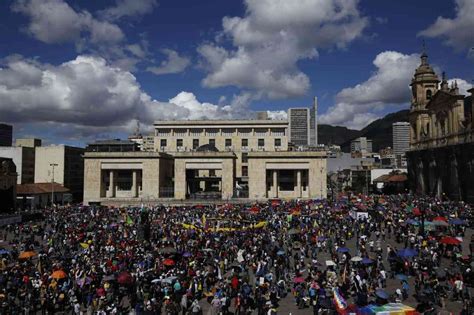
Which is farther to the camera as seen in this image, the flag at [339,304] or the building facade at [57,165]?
the building facade at [57,165]

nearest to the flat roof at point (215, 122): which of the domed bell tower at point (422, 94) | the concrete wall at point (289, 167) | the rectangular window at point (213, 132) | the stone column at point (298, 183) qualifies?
the rectangular window at point (213, 132)

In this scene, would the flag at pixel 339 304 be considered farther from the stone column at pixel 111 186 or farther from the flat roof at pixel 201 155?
the stone column at pixel 111 186

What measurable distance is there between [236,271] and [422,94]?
5733 centimetres

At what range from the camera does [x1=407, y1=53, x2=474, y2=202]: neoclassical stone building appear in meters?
48.6

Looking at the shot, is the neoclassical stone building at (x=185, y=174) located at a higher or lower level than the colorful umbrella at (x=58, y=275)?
higher

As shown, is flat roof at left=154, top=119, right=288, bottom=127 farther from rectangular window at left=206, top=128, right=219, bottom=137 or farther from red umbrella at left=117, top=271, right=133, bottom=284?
red umbrella at left=117, top=271, right=133, bottom=284

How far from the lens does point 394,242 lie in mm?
28500

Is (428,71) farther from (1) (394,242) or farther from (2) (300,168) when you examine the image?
(1) (394,242)

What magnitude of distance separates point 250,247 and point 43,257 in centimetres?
1239

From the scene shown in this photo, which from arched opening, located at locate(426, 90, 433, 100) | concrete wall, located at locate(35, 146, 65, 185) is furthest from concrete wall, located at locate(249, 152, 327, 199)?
concrete wall, located at locate(35, 146, 65, 185)

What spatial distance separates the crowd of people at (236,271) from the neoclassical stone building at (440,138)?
752 inches

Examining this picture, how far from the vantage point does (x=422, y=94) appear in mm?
65000

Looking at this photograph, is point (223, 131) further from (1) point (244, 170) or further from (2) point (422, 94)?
(2) point (422, 94)

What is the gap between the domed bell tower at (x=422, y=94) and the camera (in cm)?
6412
